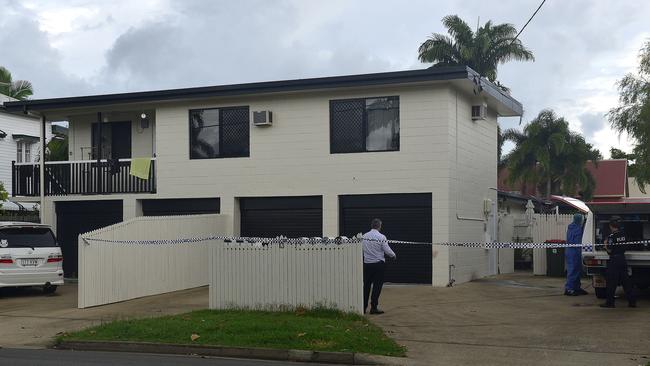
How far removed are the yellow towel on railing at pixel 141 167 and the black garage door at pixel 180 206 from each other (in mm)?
771

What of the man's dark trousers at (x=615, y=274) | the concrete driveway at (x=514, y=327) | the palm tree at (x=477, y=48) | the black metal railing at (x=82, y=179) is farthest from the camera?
the palm tree at (x=477, y=48)

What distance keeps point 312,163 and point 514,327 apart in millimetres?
8956

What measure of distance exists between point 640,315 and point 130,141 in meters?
15.9

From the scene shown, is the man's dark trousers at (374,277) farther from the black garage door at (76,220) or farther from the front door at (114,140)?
the front door at (114,140)

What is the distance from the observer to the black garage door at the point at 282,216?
20.7 meters

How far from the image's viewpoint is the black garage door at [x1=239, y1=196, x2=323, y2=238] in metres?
20.7

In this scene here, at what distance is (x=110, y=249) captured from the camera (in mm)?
16969

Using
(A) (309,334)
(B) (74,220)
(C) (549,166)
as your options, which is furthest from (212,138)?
(C) (549,166)

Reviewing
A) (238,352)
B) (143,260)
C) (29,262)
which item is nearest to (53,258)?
(29,262)

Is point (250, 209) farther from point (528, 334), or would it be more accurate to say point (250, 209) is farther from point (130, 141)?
point (528, 334)

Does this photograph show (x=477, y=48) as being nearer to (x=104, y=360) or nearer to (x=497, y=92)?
(x=497, y=92)

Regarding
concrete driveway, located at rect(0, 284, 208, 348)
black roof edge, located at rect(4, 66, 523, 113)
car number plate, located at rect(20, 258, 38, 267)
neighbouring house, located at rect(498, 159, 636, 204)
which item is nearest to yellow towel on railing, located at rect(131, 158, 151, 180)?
black roof edge, located at rect(4, 66, 523, 113)

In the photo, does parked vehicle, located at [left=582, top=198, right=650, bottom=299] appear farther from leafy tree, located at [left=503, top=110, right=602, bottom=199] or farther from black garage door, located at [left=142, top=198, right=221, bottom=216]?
leafy tree, located at [left=503, top=110, right=602, bottom=199]

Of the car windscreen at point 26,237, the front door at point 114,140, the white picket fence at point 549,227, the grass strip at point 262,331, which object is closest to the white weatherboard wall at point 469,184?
the white picket fence at point 549,227
